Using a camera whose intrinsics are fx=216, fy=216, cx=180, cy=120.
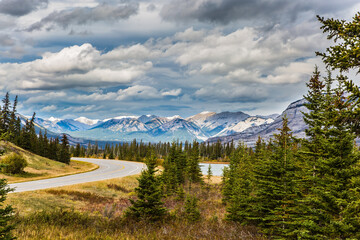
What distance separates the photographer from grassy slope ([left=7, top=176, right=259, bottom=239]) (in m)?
9.59

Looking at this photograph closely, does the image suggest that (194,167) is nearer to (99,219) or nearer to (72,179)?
(72,179)

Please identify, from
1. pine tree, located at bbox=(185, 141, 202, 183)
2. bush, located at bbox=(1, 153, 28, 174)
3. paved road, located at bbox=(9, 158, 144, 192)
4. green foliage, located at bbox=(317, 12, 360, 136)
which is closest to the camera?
green foliage, located at bbox=(317, 12, 360, 136)

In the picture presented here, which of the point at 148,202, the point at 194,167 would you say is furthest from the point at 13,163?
the point at 194,167

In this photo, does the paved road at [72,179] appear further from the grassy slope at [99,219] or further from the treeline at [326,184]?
the treeline at [326,184]

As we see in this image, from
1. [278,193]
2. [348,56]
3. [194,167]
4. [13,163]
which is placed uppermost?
[348,56]

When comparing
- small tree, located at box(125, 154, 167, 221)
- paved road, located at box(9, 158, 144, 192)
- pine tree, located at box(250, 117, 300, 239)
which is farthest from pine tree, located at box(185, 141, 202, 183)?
pine tree, located at box(250, 117, 300, 239)

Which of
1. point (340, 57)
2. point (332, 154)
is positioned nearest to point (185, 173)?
point (332, 154)

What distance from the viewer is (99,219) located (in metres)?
14.0

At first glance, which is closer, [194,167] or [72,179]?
[72,179]

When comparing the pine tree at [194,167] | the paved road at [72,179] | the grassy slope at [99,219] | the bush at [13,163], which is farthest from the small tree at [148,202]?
the bush at [13,163]

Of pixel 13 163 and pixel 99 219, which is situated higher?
pixel 13 163

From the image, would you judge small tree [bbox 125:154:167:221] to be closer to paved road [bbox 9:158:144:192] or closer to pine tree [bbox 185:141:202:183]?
paved road [bbox 9:158:144:192]

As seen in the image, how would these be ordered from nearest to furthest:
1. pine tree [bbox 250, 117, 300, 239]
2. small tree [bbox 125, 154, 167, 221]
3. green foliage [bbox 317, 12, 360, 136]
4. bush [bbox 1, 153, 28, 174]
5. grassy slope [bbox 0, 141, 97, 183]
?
green foliage [bbox 317, 12, 360, 136] < pine tree [bbox 250, 117, 300, 239] < small tree [bbox 125, 154, 167, 221] < bush [bbox 1, 153, 28, 174] < grassy slope [bbox 0, 141, 97, 183]

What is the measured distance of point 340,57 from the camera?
6797mm
